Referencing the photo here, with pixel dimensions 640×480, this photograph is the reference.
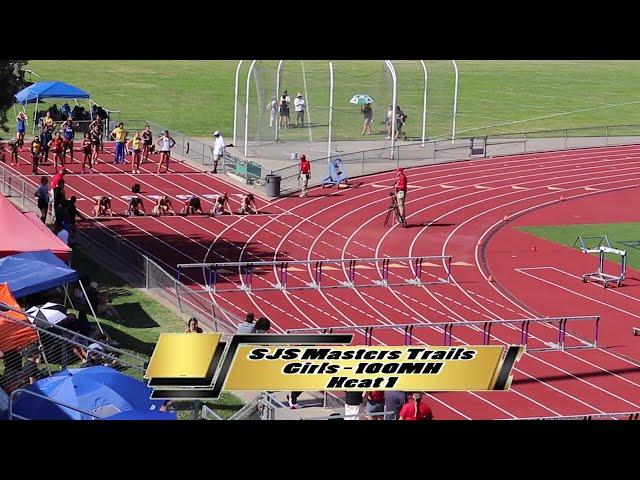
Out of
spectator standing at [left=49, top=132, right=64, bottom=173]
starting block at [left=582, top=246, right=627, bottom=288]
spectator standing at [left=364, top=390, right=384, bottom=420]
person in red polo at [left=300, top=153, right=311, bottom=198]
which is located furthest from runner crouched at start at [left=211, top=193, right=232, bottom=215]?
spectator standing at [left=364, top=390, right=384, bottom=420]

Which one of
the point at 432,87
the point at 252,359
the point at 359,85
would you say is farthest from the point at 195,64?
the point at 252,359

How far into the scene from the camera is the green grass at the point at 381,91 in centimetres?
4938

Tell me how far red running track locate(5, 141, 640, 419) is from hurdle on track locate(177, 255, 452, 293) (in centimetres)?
19

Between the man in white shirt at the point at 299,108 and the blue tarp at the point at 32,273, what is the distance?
77.9 ft

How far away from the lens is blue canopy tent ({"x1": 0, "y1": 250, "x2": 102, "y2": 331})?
2367 centimetres

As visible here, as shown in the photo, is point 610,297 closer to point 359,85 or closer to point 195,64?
point 359,85

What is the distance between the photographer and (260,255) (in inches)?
1313

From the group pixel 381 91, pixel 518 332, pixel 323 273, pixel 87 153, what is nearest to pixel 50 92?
pixel 87 153

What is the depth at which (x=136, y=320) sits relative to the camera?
26750 mm

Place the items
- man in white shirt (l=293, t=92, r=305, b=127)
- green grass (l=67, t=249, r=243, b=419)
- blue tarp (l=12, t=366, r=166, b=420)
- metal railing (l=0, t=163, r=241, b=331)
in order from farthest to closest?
man in white shirt (l=293, t=92, r=305, b=127) < metal railing (l=0, t=163, r=241, b=331) < green grass (l=67, t=249, r=243, b=419) < blue tarp (l=12, t=366, r=166, b=420)

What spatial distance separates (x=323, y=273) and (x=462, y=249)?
4887 mm

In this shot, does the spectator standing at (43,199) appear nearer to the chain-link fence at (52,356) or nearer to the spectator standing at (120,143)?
the spectator standing at (120,143)

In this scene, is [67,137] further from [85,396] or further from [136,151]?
[85,396]

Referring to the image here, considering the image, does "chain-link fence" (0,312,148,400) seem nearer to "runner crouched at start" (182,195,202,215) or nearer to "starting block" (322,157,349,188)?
"runner crouched at start" (182,195,202,215)
